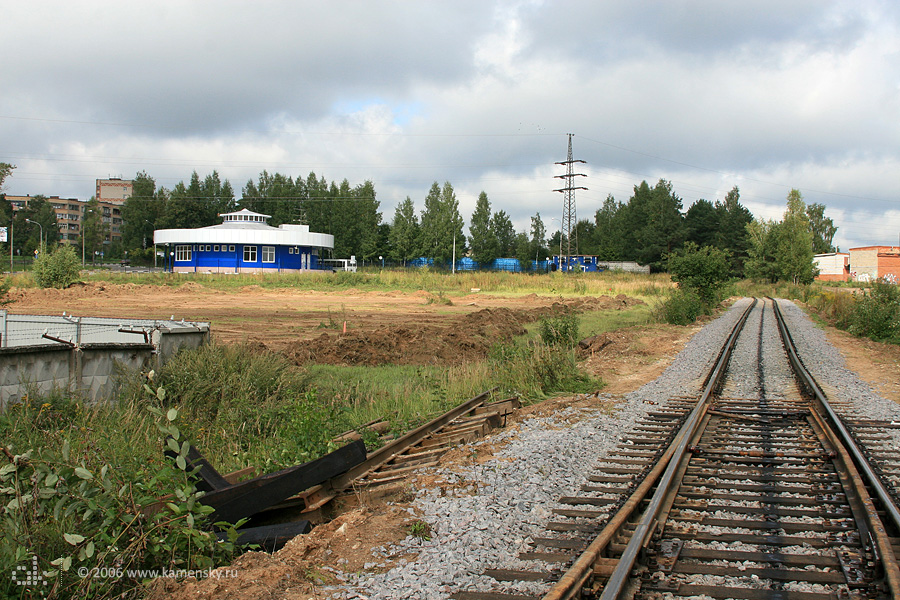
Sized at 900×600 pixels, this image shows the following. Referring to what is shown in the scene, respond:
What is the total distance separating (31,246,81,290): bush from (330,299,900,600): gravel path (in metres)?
42.4

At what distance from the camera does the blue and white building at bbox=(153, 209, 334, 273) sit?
243ft

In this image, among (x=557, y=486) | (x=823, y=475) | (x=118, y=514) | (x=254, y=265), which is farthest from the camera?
(x=254, y=265)

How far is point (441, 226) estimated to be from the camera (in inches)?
3654

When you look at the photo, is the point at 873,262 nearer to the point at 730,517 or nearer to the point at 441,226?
the point at 441,226

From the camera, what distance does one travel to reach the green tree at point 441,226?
9238 centimetres

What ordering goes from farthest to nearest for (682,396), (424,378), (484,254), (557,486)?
(484,254) → (424,378) → (682,396) → (557,486)

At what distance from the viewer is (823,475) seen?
700 cm

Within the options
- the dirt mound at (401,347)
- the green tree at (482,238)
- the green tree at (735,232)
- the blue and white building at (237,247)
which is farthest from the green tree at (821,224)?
the dirt mound at (401,347)

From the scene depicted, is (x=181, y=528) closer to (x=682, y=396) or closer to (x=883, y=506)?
(x=883, y=506)

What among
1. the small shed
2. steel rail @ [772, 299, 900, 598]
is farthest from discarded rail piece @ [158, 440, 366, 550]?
the small shed

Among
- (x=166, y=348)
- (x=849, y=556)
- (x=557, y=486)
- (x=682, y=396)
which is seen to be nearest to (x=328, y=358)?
(x=166, y=348)

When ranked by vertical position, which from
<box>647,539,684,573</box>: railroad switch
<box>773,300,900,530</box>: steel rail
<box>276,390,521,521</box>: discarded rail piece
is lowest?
<box>276,390,521,521</box>: discarded rail piece

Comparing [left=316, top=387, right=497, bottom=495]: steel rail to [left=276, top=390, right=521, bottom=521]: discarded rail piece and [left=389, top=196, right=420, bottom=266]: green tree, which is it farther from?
[left=389, top=196, right=420, bottom=266]: green tree

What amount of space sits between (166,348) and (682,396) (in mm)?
9660
